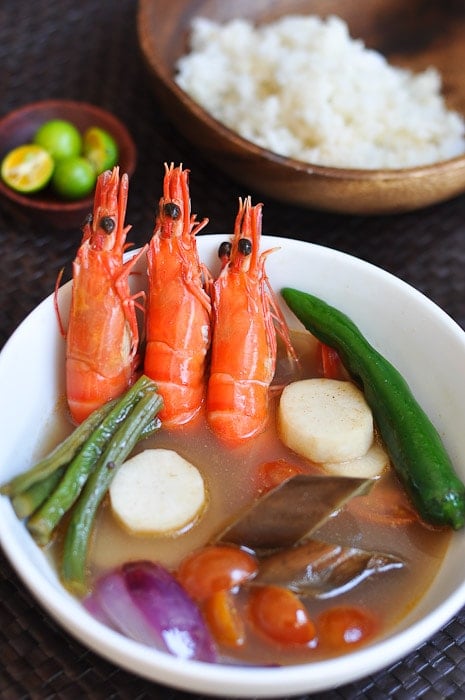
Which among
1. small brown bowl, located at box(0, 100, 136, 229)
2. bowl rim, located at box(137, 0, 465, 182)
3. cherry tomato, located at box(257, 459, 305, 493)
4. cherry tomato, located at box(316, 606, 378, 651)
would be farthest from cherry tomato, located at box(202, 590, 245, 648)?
small brown bowl, located at box(0, 100, 136, 229)

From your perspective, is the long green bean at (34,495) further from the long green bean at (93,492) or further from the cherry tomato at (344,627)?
the cherry tomato at (344,627)

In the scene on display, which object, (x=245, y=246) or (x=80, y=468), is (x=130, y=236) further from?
(x=80, y=468)

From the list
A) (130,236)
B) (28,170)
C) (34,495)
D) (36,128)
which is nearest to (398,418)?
(34,495)

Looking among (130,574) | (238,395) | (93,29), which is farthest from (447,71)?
(130,574)

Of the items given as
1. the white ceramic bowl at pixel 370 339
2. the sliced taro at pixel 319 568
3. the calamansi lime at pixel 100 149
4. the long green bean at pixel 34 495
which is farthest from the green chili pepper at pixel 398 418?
the calamansi lime at pixel 100 149

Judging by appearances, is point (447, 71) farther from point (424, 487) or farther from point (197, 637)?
point (197, 637)

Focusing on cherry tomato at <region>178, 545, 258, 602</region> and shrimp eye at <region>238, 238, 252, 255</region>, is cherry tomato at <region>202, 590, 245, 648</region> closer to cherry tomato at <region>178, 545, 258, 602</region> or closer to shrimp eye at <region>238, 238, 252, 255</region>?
cherry tomato at <region>178, 545, 258, 602</region>
